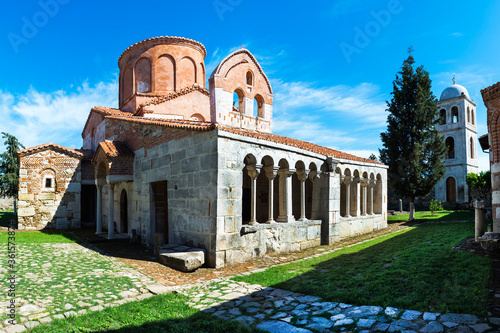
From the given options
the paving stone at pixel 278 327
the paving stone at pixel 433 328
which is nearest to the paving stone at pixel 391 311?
the paving stone at pixel 433 328

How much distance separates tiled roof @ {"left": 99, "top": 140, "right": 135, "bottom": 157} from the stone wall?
212 inches

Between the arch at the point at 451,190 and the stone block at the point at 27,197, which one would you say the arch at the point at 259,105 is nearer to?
the stone block at the point at 27,197

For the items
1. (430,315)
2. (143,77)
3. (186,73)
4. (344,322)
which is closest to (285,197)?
(344,322)

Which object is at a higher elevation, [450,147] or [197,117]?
[197,117]

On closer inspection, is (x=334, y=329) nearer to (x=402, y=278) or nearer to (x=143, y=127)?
(x=402, y=278)

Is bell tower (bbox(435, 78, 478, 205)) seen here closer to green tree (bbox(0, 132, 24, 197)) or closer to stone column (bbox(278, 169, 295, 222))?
stone column (bbox(278, 169, 295, 222))

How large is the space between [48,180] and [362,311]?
617 inches

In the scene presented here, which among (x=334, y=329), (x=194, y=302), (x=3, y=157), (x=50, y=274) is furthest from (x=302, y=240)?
(x=3, y=157)

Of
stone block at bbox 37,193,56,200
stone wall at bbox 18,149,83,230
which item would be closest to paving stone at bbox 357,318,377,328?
stone wall at bbox 18,149,83,230

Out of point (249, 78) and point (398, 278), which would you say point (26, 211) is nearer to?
point (249, 78)

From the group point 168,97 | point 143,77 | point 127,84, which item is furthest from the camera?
point 127,84

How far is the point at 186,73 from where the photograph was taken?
1619cm

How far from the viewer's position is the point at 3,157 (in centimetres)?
2297

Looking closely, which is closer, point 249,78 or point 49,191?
point 249,78
